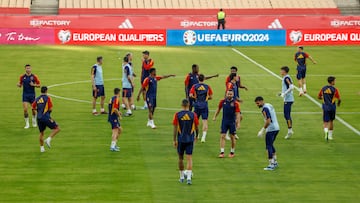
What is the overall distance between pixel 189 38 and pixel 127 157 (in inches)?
1577

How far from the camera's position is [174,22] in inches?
2955

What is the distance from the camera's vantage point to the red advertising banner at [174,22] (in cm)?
7412

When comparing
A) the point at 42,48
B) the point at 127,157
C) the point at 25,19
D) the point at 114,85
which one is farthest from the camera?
the point at 25,19

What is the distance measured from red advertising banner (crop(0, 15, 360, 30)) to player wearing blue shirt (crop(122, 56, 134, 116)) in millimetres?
39850

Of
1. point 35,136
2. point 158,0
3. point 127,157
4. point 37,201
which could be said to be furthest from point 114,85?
point 158,0

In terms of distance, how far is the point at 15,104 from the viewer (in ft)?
122

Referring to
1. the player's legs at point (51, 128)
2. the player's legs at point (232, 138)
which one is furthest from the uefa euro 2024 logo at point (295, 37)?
the player's legs at point (51, 128)

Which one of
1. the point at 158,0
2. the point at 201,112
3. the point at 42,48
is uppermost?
the point at 158,0

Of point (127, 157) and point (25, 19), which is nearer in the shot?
point (127, 157)

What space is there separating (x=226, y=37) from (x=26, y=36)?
16157 millimetres

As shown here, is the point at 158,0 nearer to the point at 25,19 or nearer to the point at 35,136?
the point at 25,19

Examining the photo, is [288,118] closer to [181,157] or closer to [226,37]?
[181,157]

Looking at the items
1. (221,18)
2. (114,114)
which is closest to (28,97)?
(114,114)

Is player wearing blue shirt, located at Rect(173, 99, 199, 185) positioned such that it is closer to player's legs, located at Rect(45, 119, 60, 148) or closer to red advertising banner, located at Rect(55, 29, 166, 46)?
player's legs, located at Rect(45, 119, 60, 148)
